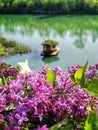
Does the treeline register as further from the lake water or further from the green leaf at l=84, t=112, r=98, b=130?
the green leaf at l=84, t=112, r=98, b=130

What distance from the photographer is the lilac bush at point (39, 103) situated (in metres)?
0.73

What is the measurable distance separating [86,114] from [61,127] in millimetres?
57

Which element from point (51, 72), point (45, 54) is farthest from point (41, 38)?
point (51, 72)

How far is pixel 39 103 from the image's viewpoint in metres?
0.74

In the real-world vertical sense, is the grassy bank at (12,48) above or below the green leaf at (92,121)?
below

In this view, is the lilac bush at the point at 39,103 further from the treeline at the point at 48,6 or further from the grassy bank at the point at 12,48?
the treeline at the point at 48,6

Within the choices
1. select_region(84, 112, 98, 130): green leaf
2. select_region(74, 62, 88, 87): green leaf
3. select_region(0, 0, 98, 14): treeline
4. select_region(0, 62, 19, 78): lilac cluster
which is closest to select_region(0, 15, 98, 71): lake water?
select_region(0, 0, 98, 14): treeline

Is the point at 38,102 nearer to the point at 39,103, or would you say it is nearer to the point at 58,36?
the point at 39,103

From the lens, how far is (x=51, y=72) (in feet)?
2.80

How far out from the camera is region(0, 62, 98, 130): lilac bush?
0.73 meters

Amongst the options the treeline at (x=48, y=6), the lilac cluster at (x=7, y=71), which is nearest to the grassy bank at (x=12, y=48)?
the lilac cluster at (x=7, y=71)

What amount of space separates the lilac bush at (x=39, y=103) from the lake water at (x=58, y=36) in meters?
10.8

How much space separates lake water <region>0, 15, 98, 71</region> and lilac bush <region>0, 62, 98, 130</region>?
35.6 ft

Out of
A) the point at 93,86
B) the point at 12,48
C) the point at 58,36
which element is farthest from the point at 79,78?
the point at 58,36
